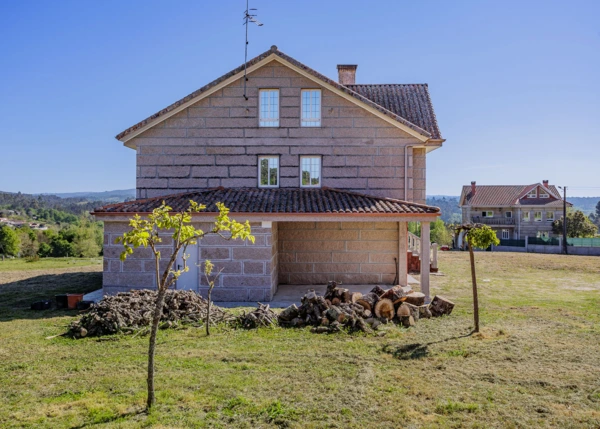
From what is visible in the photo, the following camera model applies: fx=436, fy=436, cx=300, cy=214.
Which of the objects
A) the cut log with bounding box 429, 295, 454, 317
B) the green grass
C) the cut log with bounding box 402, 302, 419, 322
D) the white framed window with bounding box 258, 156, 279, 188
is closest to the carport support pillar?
the cut log with bounding box 429, 295, 454, 317

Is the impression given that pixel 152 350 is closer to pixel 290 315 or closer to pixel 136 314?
pixel 136 314

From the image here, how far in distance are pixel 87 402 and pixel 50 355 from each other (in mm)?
2950

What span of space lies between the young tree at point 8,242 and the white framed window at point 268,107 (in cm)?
4220

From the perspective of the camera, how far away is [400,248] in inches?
678

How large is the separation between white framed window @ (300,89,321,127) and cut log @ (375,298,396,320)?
8207mm

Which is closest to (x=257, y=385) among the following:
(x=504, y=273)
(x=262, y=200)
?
(x=262, y=200)

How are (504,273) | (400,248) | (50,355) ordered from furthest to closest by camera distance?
(504,273) → (400,248) → (50,355)

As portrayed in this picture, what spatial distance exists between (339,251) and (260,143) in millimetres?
5322

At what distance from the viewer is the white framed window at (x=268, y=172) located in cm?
1742

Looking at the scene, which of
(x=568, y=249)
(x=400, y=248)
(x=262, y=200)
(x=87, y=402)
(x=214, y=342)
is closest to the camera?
(x=87, y=402)

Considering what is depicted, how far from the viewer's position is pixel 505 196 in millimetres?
62750

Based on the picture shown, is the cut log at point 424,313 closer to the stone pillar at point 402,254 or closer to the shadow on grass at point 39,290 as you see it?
the stone pillar at point 402,254

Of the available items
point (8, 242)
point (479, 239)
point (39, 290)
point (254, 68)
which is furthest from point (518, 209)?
point (8, 242)

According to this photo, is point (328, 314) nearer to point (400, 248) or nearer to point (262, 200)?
point (262, 200)
